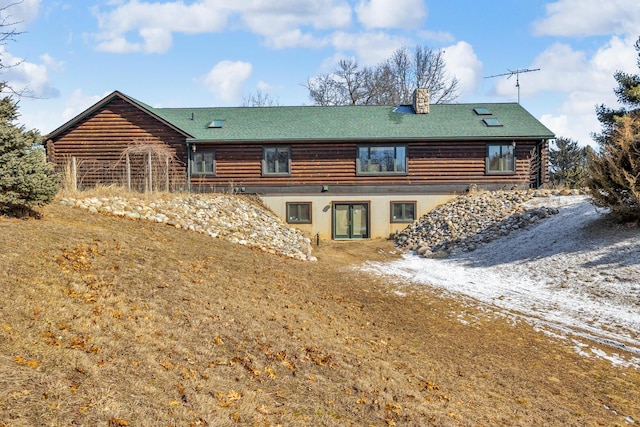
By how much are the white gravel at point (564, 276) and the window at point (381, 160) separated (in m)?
6.25

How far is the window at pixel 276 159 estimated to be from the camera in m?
24.4

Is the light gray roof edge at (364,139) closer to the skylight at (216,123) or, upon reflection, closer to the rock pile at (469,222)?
the skylight at (216,123)

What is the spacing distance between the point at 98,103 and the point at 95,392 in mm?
22301

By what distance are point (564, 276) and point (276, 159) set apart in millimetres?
15107

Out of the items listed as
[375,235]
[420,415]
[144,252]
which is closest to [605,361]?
[420,415]

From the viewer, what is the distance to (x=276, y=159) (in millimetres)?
24391

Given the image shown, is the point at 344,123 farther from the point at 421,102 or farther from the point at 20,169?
the point at 20,169

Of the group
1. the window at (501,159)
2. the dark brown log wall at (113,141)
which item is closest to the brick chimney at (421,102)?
the window at (501,159)

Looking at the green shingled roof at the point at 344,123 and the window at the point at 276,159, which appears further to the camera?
the window at the point at 276,159

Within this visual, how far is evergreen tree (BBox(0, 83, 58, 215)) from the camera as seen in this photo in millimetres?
9977

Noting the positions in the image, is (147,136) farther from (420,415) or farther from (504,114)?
(420,415)

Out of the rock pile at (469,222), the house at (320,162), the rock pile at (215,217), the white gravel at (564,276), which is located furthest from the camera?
the house at (320,162)

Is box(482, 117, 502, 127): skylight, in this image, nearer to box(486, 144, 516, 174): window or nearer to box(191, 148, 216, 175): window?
box(486, 144, 516, 174): window

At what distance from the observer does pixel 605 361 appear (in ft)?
27.4
